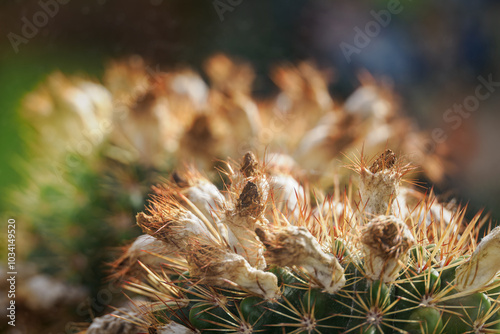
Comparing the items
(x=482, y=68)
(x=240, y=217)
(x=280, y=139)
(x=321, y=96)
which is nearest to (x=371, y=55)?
(x=482, y=68)

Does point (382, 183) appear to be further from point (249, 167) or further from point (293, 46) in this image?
point (293, 46)

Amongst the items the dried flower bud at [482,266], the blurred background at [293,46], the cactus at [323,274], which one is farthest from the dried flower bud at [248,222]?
the blurred background at [293,46]

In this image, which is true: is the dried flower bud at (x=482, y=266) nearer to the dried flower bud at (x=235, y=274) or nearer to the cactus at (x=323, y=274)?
the cactus at (x=323, y=274)

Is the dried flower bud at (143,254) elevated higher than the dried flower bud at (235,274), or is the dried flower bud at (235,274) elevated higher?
the dried flower bud at (143,254)

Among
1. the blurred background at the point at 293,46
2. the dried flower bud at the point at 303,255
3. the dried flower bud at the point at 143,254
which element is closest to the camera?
the dried flower bud at the point at 303,255

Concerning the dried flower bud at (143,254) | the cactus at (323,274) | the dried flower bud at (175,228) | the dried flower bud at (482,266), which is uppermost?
the dried flower bud at (175,228)

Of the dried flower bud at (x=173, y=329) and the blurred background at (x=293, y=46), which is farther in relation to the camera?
the blurred background at (x=293, y=46)

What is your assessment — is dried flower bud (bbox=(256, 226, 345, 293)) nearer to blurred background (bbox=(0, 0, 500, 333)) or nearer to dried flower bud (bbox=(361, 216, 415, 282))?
dried flower bud (bbox=(361, 216, 415, 282))

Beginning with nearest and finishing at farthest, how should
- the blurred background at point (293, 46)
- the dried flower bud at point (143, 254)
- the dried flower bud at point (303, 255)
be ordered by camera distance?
the dried flower bud at point (303, 255), the dried flower bud at point (143, 254), the blurred background at point (293, 46)
